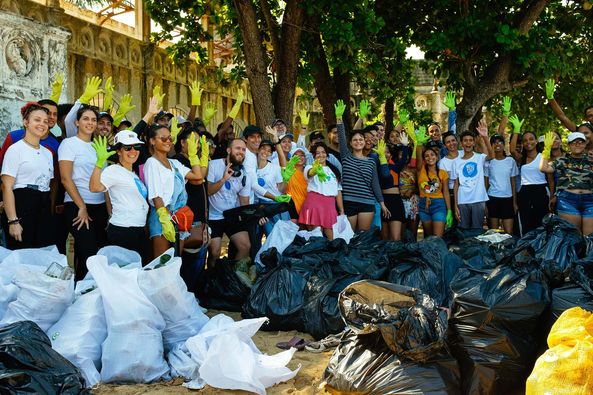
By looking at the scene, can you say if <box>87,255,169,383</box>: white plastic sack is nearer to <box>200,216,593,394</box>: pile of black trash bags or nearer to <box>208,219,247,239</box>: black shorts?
<box>200,216,593,394</box>: pile of black trash bags

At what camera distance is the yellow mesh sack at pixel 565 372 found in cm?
254

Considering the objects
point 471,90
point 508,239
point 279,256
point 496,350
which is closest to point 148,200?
point 279,256

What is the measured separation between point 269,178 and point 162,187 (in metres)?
1.70

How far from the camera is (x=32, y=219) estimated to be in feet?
14.6

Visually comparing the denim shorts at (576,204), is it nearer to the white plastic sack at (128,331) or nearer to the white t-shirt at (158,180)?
the white t-shirt at (158,180)

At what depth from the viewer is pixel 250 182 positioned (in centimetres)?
573

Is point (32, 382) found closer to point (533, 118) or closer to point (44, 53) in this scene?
point (44, 53)

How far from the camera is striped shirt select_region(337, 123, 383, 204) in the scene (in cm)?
645

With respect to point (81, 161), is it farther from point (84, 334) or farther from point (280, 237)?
point (280, 237)

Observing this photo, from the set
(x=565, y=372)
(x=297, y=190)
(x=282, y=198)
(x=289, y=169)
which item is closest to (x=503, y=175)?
(x=297, y=190)

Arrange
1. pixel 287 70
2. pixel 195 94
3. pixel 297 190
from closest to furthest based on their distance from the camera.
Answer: pixel 195 94 < pixel 297 190 < pixel 287 70

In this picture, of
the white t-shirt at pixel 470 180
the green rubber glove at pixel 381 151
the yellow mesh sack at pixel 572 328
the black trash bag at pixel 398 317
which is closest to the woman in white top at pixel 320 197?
the green rubber glove at pixel 381 151

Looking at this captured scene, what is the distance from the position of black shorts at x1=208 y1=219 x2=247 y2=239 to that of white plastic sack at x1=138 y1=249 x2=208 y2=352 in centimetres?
164

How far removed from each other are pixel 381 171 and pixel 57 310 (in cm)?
409
